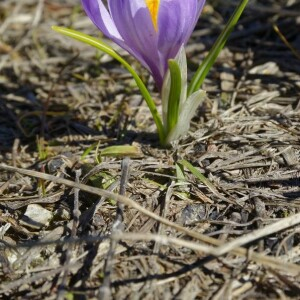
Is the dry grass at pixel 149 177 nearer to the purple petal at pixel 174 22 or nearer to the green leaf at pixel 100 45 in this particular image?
the green leaf at pixel 100 45

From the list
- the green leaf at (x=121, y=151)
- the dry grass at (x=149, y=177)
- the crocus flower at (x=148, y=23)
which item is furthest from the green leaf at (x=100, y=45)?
the dry grass at (x=149, y=177)

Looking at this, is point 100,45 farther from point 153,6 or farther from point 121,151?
point 121,151

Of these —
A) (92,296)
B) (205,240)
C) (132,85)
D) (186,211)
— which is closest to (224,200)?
(186,211)

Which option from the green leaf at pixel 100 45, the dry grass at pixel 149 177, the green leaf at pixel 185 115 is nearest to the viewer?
the dry grass at pixel 149 177

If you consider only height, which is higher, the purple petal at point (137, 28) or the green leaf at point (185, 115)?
the purple petal at point (137, 28)

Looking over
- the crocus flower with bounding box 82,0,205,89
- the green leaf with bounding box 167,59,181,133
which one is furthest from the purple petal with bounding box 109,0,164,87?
the green leaf with bounding box 167,59,181,133

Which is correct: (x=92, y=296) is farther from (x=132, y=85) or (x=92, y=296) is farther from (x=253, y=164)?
(x=132, y=85)
